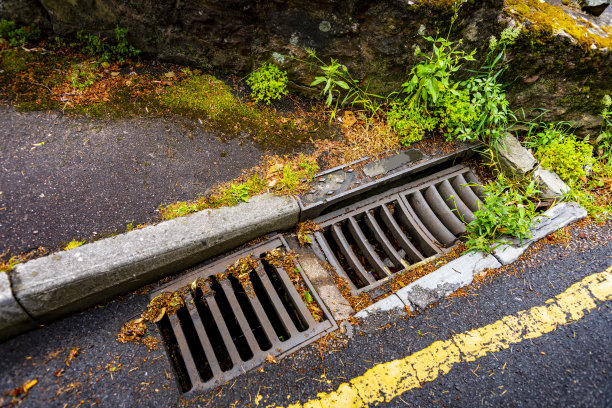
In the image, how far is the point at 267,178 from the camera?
7.94 ft

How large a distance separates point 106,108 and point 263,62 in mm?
1290

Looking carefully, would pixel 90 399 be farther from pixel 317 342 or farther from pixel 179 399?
pixel 317 342

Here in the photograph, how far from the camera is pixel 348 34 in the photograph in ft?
8.50

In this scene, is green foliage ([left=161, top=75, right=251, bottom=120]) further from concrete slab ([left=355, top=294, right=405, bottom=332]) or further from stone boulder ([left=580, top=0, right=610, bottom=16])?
stone boulder ([left=580, top=0, right=610, bottom=16])

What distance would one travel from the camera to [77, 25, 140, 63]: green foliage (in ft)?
9.20

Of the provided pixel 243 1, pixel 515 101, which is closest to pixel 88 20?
pixel 243 1

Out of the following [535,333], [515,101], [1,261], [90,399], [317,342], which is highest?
[515,101]

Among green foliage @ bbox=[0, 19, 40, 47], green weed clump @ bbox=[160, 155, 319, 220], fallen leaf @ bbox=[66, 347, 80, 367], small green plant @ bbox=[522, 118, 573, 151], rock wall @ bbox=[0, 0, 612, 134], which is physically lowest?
fallen leaf @ bbox=[66, 347, 80, 367]

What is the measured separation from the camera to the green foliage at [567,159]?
9.12 ft

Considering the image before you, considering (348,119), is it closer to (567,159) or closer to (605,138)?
(567,159)

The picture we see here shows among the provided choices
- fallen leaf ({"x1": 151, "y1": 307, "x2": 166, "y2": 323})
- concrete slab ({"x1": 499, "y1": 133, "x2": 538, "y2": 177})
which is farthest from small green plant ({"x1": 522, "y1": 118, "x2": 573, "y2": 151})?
fallen leaf ({"x1": 151, "y1": 307, "x2": 166, "y2": 323})

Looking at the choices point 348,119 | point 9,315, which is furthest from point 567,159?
point 9,315

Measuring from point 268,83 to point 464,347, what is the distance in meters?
2.41

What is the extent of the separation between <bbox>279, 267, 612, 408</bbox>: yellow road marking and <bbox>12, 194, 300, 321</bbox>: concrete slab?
1062mm
